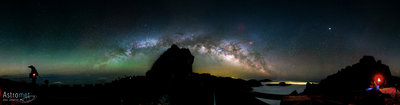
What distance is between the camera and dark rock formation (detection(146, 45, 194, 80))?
75.9 metres

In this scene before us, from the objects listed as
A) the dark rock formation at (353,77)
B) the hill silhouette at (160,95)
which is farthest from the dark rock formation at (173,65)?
the dark rock formation at (353,77)

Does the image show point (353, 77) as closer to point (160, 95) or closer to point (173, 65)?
point (160, 95)

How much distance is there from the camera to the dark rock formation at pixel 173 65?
75875 millimetres

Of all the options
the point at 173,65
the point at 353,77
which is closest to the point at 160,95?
the point at 353,77

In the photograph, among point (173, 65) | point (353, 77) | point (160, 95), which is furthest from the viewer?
point (173, 65)

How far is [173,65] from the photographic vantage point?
252 feet

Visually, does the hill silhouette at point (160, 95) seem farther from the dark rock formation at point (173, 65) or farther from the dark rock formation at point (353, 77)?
the dark rock formation at point (353, 77)

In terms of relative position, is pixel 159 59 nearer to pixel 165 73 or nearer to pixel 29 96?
pixel 165 73

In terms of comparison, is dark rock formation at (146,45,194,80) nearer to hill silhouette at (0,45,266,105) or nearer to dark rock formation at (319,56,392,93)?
hill silhouette at (0,45,266,105)

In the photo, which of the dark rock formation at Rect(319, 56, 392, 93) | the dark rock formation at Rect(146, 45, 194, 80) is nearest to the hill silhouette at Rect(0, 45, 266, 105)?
the dark rock formation at Rect(146, 45, 194, 80)

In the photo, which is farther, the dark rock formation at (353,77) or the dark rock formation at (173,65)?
the dark rock formation at (173,65)

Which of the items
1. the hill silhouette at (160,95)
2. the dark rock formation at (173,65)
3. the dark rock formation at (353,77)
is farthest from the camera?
the dark rock formation at (173,65)

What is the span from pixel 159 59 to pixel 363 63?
249 ft

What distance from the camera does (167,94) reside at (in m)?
12.6
